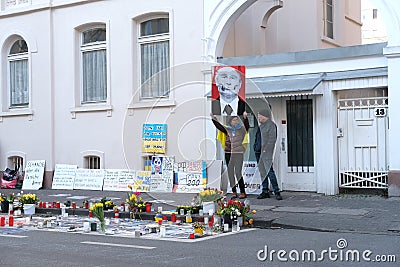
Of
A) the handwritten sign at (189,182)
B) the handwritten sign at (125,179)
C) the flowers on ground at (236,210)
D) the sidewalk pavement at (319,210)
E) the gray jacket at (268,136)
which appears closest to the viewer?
the sidewalk pavement at (319,210)

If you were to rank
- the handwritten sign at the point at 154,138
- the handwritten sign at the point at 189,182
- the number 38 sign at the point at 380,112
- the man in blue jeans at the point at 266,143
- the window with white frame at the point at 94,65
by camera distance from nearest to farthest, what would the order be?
the number 38 sign at the point at 380,112 < the man in blue jeans at the point at 266,143 < the handwritten sign at the point at 189,182 < the handwritten sign at the point at 154,138 < the window with white frame at the point at 94,65

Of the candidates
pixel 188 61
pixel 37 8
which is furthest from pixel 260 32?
pixel 37 8

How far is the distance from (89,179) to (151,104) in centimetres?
303

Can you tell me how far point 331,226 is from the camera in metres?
11.6

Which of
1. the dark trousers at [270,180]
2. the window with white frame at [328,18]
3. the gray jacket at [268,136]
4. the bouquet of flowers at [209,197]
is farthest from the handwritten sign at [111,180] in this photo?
the window with white frame at [328,18]

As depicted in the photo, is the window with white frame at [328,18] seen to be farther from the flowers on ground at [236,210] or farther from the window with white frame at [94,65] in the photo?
the flowers on ground at [236,210]

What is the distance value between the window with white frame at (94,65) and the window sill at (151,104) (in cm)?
139

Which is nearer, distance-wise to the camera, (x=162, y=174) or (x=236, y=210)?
(x=236, y=210)

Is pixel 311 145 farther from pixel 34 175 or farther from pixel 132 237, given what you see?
pixel 34 175

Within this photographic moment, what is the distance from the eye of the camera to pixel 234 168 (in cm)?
1580

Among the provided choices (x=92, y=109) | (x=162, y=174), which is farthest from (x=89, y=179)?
(x=162, y=174)

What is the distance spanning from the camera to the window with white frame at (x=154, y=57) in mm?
18531

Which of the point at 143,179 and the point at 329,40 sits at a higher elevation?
the point at 329,40

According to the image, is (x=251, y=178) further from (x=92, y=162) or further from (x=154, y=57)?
(x=92, y=162)
